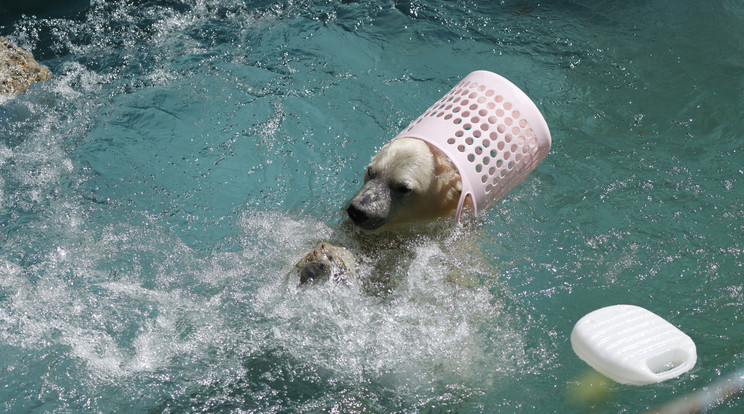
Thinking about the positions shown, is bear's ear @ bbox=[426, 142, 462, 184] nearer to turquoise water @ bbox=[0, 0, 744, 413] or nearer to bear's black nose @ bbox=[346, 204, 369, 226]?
turquoise water @ bbox=[0, 0, 744, 413]

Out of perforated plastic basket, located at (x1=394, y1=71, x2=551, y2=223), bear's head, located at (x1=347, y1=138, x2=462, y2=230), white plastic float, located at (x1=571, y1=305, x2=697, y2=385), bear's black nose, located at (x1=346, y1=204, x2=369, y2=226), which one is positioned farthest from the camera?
perforated plastic basket, located at (x1=394, y1=71, x2=551, y2=223)

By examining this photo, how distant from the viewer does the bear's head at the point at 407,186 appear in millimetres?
3805

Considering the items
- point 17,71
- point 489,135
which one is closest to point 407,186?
point 489,135

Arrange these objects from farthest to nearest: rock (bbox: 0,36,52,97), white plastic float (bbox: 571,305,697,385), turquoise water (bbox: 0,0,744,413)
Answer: rock (bbox: 0,36,52,97), turquoise water (bbox: 0,0,744,413), white plastic float (bbox: 571,305,697,385)

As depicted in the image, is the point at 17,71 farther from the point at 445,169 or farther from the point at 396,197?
the point at 445,169

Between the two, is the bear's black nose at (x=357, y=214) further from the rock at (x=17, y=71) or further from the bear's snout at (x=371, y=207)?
the rock at (x=17, y=71)

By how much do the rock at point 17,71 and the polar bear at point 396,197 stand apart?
11.5 ft

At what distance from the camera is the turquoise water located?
3.57 metres

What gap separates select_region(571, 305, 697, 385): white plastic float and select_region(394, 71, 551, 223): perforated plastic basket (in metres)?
0.92

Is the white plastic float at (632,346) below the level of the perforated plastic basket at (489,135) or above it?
below

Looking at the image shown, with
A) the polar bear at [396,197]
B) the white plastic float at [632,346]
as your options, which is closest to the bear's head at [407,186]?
the polar bear at [396,197]

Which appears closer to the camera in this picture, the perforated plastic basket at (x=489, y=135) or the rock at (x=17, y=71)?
the perforated plastic basket at (x=489, y=135)

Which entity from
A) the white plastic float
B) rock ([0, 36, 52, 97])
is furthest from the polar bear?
rock ([0, 36, 52, 97])

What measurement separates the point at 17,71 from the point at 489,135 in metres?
4.20
